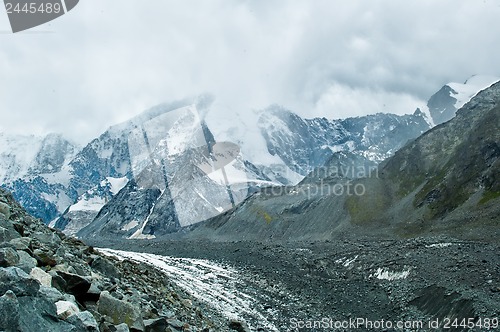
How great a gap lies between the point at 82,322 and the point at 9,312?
2409mm

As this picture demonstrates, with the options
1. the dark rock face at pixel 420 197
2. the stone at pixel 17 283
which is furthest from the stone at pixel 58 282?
the dark rock face at pixel 420 197

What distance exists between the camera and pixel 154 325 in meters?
16.9

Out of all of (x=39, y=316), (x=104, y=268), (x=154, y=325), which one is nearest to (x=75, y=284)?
(x=154, y=325)

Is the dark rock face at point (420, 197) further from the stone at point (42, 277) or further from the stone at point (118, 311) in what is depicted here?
the stone at point (42, 277)

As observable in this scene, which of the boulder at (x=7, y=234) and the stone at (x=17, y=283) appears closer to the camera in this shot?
the stone at (x=17, y=283)

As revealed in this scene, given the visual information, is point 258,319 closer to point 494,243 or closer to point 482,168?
point 494,243

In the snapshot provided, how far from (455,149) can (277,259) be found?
9487 centimetres

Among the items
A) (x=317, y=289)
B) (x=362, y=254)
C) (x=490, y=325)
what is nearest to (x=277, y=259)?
(x=362, y=254)

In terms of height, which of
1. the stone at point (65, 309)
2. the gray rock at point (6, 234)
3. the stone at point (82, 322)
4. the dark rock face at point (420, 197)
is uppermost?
the gray rock at point (6, 234)

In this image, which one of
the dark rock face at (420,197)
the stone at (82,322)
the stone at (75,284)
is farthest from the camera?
the dark rock face at (420,197)

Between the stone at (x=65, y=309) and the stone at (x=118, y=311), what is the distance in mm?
2906

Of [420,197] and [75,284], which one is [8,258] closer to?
[75,284]

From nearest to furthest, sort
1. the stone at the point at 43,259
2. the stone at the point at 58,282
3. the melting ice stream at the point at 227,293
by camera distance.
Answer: the stone at the point at 58,282, the stone at the point at 43,259, the melting ice stream at the point at 227,293

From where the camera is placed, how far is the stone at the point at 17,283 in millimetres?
10336
